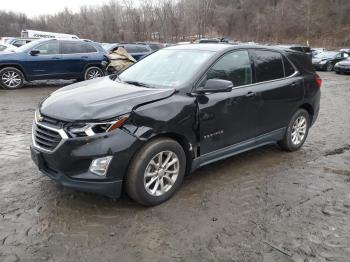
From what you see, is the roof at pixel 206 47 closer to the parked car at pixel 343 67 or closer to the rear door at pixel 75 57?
the rear door at pixel 75 57

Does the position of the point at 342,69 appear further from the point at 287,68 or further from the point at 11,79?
the point at 11,79

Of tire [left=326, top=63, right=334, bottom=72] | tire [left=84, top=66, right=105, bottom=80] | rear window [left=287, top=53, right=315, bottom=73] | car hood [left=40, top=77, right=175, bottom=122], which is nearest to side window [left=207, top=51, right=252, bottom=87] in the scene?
car hood [left=40, top=77, right=175, bottom=122]

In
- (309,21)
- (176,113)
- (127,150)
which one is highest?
(309,21)

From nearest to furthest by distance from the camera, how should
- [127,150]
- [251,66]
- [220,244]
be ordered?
1. [220,244]
2. [127,150]
3. [251,66]

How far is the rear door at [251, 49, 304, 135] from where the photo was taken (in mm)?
4906

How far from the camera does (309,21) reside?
5531 cm

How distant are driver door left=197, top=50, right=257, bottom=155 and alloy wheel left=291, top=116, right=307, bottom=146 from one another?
1150mm

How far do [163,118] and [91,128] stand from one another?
2.50 feet

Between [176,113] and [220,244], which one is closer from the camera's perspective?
[220,244]

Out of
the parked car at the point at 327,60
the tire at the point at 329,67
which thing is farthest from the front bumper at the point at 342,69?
the tire at the point at 329,67

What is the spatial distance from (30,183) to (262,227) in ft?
9.13

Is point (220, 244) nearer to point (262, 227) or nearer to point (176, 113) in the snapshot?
point (262, 227)

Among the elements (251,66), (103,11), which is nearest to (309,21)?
(103,11)

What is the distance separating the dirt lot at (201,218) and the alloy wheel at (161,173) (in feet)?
0.63
